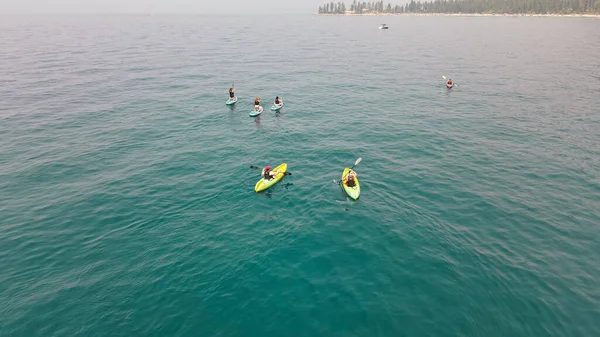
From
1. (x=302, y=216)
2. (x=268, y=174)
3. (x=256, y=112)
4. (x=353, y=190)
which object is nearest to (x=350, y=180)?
(x=353, y=190)

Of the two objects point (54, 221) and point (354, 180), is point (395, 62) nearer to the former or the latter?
point (354, 180)

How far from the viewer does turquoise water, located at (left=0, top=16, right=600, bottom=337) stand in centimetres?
2033

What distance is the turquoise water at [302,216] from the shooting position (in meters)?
20.3

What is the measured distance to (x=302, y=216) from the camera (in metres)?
30.0

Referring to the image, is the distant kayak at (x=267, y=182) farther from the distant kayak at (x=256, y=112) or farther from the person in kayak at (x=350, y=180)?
the distant kayak at (x=256, y=112)

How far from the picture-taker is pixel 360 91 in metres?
71.9

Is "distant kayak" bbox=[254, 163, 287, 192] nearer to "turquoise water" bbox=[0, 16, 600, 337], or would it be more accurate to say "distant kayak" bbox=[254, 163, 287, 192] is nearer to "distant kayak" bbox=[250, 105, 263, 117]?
"turquoise water" bbox=[0, 16, 600, 337]

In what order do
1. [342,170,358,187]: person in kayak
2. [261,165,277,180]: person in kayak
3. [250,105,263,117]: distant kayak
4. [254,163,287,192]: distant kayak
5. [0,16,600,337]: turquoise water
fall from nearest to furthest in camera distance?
[0,16,600,337]: turquoise water
[342,170,358,187]: person in kayak
[254,163,287,192]: distant kayak
[261,165,277,180]: person in kayak
[250,105,263,117]: distant kayak

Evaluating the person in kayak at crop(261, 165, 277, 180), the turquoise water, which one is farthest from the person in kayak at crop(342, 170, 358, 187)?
the person in kayak at crop(261, 165, 277, 180)

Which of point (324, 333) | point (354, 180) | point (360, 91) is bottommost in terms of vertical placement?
point (324, 333)

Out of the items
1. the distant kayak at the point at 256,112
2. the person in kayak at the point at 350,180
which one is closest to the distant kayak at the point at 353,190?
the person in kayak at the point at 350,180

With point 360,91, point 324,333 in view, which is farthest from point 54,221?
point 360,91

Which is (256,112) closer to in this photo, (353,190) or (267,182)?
(267,182)

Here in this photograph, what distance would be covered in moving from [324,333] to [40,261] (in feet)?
72.9
